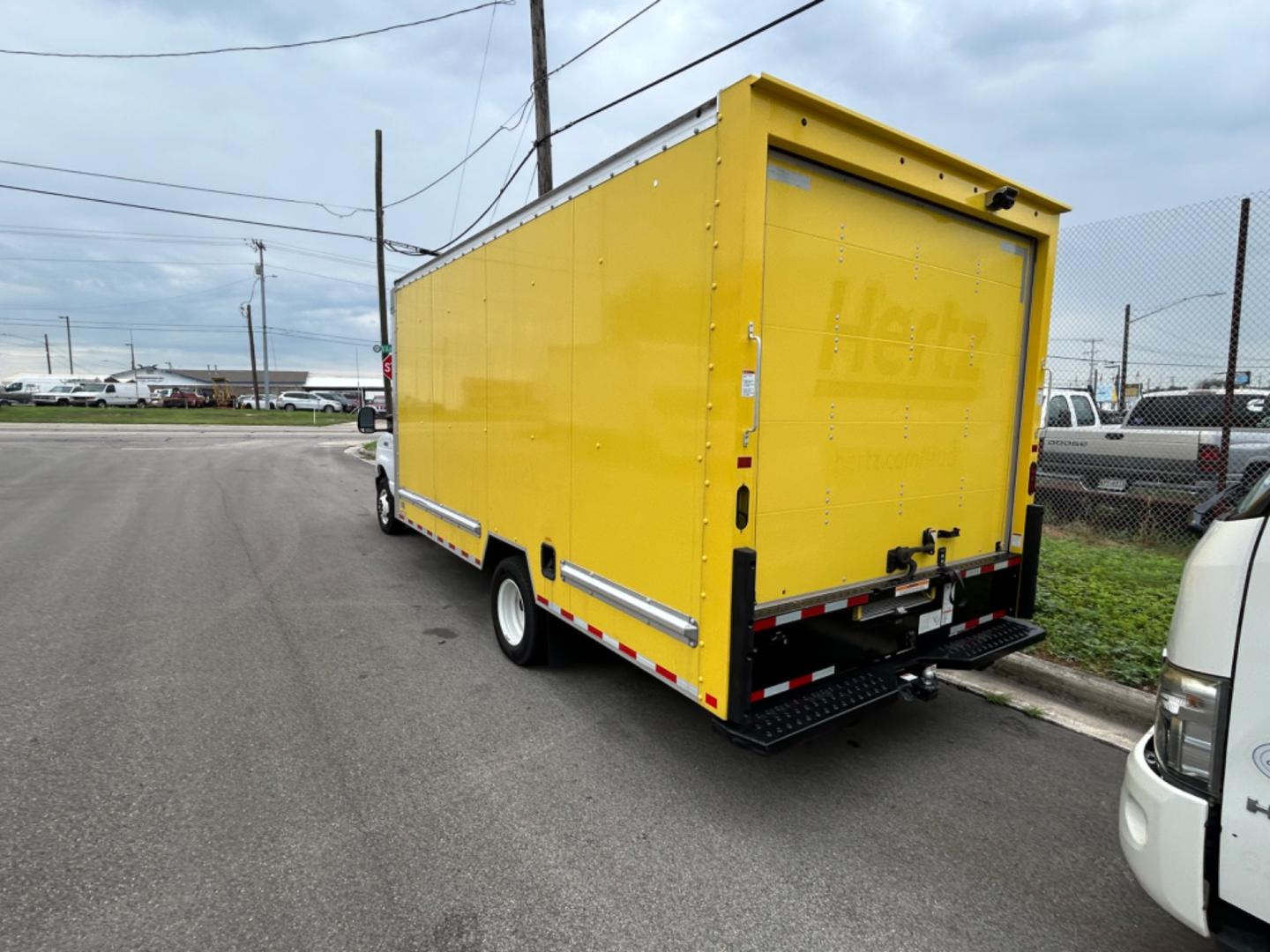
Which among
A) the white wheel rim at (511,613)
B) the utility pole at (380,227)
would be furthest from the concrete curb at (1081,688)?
the utility pole at (380,227)

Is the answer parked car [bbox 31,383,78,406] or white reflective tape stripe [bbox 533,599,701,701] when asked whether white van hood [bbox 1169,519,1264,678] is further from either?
parked car [bbox 31,383,78,406]

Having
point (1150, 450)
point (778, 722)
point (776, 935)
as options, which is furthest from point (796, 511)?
point (1150, 450)

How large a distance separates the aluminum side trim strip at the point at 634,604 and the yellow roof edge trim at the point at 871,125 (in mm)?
2164

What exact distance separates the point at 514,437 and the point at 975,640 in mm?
3092

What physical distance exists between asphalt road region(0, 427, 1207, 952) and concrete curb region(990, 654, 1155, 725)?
0.42 metres

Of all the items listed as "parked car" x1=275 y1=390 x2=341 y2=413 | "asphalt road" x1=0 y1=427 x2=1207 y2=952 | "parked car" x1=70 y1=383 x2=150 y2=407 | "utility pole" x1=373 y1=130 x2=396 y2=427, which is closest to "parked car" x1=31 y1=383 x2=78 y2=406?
"parked car" x1=70 y1=383 x2=150 y2=407

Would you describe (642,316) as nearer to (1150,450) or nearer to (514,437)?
(514,437)

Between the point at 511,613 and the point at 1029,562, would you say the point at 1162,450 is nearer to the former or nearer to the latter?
the point at 1029,562

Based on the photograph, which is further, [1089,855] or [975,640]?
[975,640]

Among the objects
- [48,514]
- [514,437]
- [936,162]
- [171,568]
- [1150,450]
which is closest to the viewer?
[936,162]

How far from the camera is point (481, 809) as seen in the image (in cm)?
307

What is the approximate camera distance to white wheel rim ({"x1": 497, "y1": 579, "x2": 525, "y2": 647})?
484cm

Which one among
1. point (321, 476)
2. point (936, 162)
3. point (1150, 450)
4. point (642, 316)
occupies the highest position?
point (936, 162)

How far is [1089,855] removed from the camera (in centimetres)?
283
